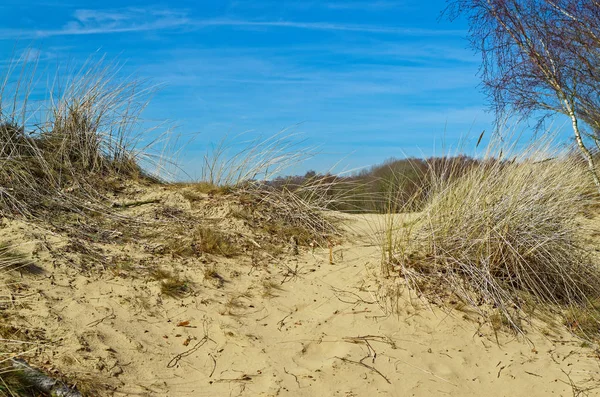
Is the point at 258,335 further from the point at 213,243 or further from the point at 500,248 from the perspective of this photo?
the point at 500,248

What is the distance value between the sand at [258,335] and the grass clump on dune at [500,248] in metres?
0.27

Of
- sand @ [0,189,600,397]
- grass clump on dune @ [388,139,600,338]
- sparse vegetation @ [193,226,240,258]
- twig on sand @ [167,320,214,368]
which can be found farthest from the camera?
sparse vegetation @ [193,226,240,258]

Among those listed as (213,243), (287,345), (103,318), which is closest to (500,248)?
(287,345)

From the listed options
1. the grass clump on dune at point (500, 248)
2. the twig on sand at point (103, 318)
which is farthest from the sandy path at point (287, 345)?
the grass clump on dune at point (500, 248)

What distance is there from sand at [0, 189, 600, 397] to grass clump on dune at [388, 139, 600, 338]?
0.27 metres

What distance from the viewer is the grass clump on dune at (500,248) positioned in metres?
4.69

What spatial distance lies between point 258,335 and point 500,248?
2.20 m

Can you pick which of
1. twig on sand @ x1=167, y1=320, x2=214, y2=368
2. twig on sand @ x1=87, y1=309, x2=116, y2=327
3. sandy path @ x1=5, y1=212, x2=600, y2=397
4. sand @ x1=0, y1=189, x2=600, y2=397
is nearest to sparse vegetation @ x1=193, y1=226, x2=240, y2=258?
sand @ x1=0, y1=189, x2=600, y2=397

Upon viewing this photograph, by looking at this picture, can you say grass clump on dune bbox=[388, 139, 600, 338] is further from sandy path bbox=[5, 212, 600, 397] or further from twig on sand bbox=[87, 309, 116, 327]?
twig on sand bbox=[87, 309, 116, 327]

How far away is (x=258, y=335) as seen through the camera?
412 centimetres

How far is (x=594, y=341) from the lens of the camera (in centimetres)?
451

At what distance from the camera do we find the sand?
→ 3.61 metres

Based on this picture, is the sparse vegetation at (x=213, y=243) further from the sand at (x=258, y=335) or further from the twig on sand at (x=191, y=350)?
the twig on sand at (x=191, y=350)

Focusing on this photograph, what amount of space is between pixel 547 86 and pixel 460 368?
20.5 feet
